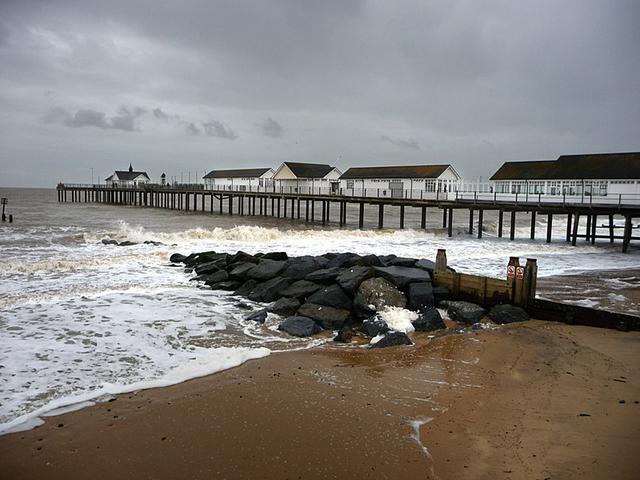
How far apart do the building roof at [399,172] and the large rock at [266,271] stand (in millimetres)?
33790

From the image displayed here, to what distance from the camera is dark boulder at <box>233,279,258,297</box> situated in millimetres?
13995

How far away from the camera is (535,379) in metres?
7.73

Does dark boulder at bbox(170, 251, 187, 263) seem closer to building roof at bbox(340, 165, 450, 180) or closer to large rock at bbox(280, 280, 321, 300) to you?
large rock at bbox(280, 280, 321, 300)

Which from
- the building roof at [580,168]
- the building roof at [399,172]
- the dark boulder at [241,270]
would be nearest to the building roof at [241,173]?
the building roof at [399,172]

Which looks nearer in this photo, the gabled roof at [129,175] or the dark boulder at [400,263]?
the dark boulder at [400,263]

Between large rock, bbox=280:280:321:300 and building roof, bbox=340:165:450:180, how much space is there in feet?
116

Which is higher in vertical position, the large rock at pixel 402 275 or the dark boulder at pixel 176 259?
the large rock at pixel 402 275

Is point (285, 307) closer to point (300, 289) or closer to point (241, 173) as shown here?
point (300, 289)

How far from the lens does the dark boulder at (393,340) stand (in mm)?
9352

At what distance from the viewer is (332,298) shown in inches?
458

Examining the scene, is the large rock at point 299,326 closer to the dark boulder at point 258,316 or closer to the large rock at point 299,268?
the dark boulder at point 258,316

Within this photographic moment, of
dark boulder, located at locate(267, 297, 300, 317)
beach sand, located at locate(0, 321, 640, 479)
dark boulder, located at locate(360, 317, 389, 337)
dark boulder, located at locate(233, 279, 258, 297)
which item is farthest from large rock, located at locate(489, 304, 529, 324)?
dark boulder, located at locate(233, 279, 258, 297)

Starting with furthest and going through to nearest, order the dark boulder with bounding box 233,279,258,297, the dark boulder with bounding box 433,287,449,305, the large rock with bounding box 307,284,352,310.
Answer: the dark boulder with bounding box 233,279,258,297
the dark boulder with bounding box 433,287,449,305
the large rock with bounding box 307,284,352,310

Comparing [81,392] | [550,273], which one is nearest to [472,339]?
[81,392]
